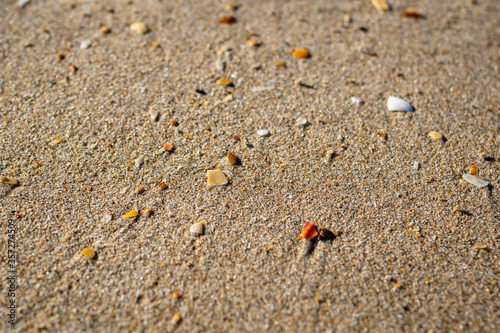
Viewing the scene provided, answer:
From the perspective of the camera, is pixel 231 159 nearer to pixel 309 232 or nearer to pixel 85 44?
pixel 309 232

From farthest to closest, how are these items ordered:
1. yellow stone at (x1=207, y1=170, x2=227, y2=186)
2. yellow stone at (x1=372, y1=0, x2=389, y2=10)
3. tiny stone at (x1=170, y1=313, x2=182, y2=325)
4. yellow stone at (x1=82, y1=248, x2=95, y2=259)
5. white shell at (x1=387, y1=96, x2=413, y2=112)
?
yellow stone at (x1=372, y1=0, x2=389, y2=10) < white shell at (x1=387, y1=96, x2=413, y2=112) < yellow stone at (x1=207, y1=170, x2=227, y2=186) < yellow stone at (x1=82, y1=248, x2=95, y2=259) < tiny stone at (x1=170, y1=313, x2=182, y2=325)

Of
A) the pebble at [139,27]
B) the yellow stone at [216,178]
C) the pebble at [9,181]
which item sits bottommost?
the yellow stone at [216,178]

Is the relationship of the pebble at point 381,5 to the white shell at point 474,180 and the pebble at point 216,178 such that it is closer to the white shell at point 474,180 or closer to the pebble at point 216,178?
the white shell at point 474,180

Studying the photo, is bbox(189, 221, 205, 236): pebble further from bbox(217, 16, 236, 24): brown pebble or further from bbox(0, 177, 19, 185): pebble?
bbox(217, 16, 236, 24): brown pebble

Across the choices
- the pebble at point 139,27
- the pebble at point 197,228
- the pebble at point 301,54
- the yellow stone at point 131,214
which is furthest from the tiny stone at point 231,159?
the pebble at point 139,27

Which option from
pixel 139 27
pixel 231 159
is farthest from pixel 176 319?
pixel 139 27

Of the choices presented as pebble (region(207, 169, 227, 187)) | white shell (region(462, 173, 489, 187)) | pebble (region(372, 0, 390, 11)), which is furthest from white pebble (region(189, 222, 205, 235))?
pebble (region(372, 0, 390, 11))

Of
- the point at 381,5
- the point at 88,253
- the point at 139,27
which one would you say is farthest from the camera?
the point at 381,5
